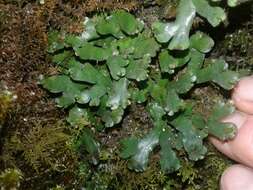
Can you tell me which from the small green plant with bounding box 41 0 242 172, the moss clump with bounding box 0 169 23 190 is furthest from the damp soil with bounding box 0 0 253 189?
the moss clump with bounding box 0 169 23 190

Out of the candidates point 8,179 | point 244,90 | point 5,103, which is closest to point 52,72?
point 5,103

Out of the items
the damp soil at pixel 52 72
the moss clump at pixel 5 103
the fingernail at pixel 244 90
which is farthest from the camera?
the fingernail at pixel 244 90

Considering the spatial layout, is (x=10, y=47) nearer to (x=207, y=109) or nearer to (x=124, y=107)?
(x=124, y=107)

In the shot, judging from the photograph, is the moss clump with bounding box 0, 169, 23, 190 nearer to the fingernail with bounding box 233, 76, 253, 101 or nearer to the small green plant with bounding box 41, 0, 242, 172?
the small green plant with bounding box 41, 0, 242, 172

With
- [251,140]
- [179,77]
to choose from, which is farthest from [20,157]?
[251,140]

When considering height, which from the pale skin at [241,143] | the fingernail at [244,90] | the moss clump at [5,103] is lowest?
the pale skin at [241,143]

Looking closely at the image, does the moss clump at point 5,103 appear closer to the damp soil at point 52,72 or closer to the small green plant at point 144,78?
the damp soil at point 52,72

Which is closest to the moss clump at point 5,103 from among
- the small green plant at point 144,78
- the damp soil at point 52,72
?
the damp soil at point 52,72

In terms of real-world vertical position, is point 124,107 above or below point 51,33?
below
